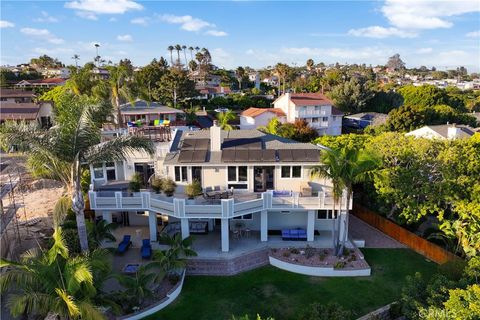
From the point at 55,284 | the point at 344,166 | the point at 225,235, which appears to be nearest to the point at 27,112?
the point at 225,235

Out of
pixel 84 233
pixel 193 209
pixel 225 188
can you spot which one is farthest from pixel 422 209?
pixel 84 233

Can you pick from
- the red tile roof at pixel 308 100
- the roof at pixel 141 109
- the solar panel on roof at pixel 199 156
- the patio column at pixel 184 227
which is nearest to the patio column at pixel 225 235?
the patio column at pixel 184 227

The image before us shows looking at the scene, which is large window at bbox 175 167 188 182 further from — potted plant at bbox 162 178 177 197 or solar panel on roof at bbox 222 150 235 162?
solar panel on roof at bbox 222 150 235 162

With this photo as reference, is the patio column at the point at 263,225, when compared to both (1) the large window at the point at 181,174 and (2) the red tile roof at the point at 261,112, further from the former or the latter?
(2) the red tile roof at the point at 261,112

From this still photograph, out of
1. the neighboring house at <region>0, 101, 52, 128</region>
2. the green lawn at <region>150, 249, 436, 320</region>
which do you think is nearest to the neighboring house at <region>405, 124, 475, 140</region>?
the green lawn at <region>150, 249, 436, 320</region>

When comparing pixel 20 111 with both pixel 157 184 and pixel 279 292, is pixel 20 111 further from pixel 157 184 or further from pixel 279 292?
pixel 279 292
